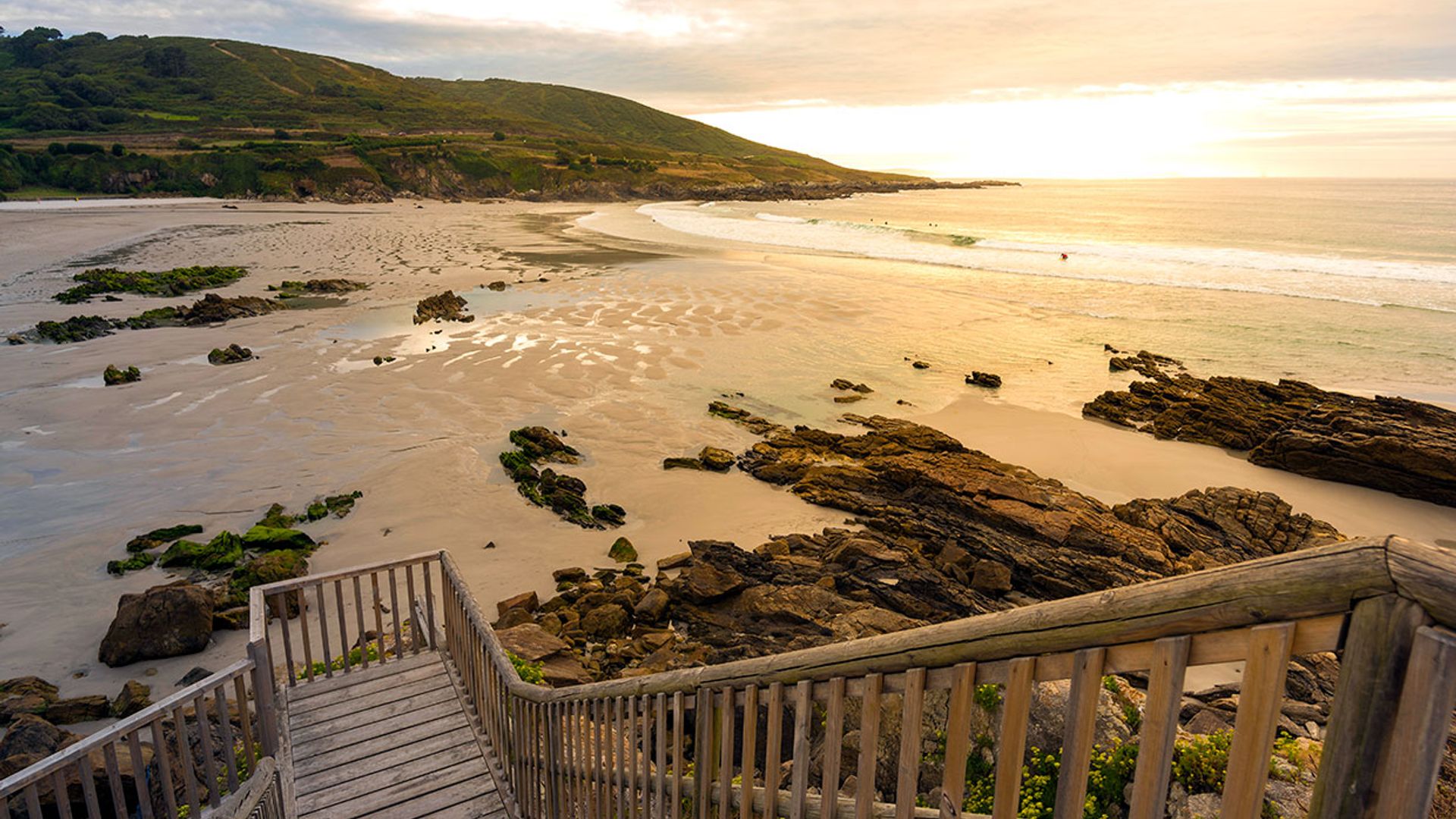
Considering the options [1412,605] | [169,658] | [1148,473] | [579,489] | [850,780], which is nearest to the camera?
[1412,605]

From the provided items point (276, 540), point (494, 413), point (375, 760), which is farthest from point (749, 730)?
point (494, 413)

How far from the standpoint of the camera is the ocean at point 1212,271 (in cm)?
2728

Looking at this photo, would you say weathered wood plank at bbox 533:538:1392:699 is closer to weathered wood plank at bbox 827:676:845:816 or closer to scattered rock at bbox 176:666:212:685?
weathered wood plank at bbox 827:676:845:816

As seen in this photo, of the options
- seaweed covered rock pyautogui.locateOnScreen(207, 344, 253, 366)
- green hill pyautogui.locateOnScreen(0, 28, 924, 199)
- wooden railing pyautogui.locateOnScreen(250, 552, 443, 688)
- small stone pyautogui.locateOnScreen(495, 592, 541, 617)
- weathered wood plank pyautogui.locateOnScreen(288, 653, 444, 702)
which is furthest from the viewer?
green hill pyautogui.locateOnScreen(0, 28, 924, 199)

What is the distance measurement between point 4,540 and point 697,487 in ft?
35.8

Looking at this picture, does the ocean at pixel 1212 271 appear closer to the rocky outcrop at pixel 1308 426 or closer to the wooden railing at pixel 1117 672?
the rocky outcrop at pixel 1308 426

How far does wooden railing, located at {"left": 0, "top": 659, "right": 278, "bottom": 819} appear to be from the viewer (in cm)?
457

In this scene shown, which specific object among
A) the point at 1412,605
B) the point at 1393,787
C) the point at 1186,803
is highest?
the point at 1412,605

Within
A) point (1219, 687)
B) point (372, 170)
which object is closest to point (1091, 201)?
point (372, 170)

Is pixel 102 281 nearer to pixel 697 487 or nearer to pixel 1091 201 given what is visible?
pixel 697 487

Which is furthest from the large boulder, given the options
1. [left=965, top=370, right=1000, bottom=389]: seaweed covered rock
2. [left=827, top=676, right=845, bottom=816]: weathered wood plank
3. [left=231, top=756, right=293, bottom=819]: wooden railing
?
[left=965, top=370, right=1000, bottom=389]: seaweed covered rock

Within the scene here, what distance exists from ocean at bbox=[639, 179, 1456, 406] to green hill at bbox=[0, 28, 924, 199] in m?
24.2

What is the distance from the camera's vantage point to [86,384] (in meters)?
18.9

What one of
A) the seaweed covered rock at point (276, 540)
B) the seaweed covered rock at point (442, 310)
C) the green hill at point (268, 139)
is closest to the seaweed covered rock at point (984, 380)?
the seaweed covered rock at point (442, 310)
